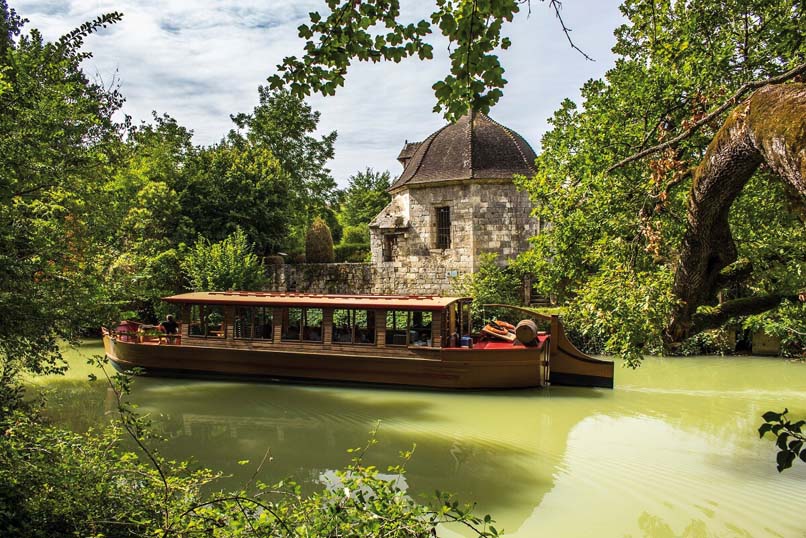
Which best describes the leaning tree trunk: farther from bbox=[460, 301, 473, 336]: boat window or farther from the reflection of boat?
bbox=[460, 301, 473, 336]: boat window

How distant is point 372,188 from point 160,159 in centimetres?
2390

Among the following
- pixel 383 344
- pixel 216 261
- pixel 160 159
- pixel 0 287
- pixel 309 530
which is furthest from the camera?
pixel 160 159

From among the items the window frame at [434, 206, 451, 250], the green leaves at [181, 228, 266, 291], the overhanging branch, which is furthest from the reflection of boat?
the overhanging branch

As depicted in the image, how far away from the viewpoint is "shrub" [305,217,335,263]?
1083 inches

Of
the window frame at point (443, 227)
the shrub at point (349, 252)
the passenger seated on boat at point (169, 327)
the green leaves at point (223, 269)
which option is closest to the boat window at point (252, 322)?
the passenger seated on boat at point (169, 327)

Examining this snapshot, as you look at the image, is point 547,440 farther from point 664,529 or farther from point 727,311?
point 727,311

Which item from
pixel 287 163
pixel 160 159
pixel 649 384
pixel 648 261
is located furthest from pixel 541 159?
pixel 287 163

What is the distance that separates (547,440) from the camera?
31.1 ft

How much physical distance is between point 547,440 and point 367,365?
5098mm

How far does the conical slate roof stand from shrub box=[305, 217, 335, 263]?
5328 millimetres

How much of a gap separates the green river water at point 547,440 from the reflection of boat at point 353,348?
1.35ft

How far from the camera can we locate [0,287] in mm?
5371

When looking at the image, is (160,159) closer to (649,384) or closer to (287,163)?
(287,163)

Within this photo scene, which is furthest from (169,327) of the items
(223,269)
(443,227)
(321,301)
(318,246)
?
(318,246)
